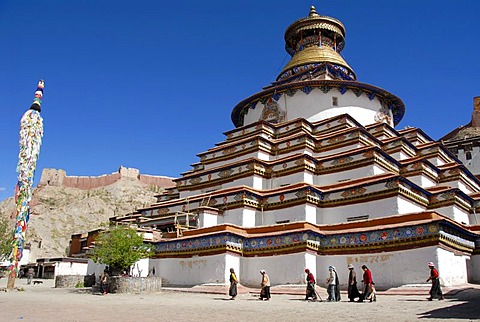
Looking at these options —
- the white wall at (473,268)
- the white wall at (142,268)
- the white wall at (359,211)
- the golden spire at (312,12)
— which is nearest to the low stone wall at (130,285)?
the white wall at (142,268)

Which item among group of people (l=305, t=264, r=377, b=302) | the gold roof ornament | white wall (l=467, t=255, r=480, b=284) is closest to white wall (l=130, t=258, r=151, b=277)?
group of people (l=305, t=264, r=377, b=302)

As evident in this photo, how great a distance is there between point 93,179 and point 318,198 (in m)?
64.3

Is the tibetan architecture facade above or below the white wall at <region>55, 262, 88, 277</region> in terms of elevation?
above

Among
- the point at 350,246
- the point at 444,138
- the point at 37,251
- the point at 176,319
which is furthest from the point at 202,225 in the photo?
the point at 37,251

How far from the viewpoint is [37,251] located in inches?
2090

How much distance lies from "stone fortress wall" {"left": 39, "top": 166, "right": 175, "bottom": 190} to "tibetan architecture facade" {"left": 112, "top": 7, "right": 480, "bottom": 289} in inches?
2048

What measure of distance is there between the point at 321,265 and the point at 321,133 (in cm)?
898

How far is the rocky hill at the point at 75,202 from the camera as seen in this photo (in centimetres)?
5803

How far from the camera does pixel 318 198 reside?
56.6 feet

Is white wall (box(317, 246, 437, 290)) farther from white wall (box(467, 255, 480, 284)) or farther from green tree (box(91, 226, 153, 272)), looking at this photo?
green tree (box(91, 226, 153, 272))

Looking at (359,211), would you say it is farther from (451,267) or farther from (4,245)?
(4,245)

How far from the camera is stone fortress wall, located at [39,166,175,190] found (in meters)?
72.8

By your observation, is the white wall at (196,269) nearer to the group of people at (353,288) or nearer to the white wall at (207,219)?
the white wall at (207,219)

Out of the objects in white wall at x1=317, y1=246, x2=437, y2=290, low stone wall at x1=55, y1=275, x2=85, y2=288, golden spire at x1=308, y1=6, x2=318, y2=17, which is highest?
golden spire at x1=308, y1=6, x2=318, y2=17
